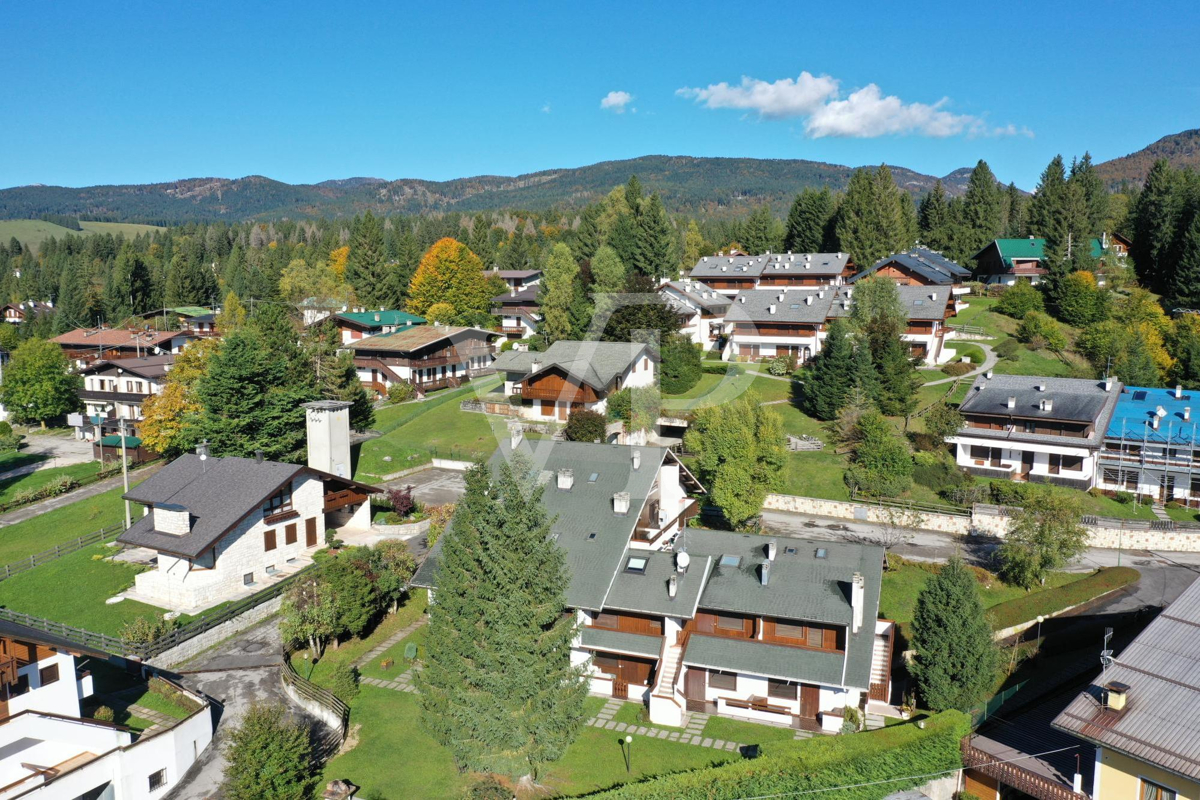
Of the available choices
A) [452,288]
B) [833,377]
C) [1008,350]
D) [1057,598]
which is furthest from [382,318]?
[1057,598]

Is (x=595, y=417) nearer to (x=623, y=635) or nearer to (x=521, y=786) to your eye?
(x=623, y=635)

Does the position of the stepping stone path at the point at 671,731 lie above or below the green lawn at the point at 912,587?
below

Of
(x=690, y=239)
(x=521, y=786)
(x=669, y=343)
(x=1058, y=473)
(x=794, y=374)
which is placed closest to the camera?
(x=521, y=786)

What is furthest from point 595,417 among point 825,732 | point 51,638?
point 51,638

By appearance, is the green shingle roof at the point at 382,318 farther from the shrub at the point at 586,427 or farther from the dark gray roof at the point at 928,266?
the dark gray roof at the point at 928,266

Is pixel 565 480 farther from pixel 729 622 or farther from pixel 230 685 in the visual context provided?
pixel 230 685

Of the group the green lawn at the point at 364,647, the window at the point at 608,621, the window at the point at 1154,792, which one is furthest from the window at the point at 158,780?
the window at the point at 1154,792
